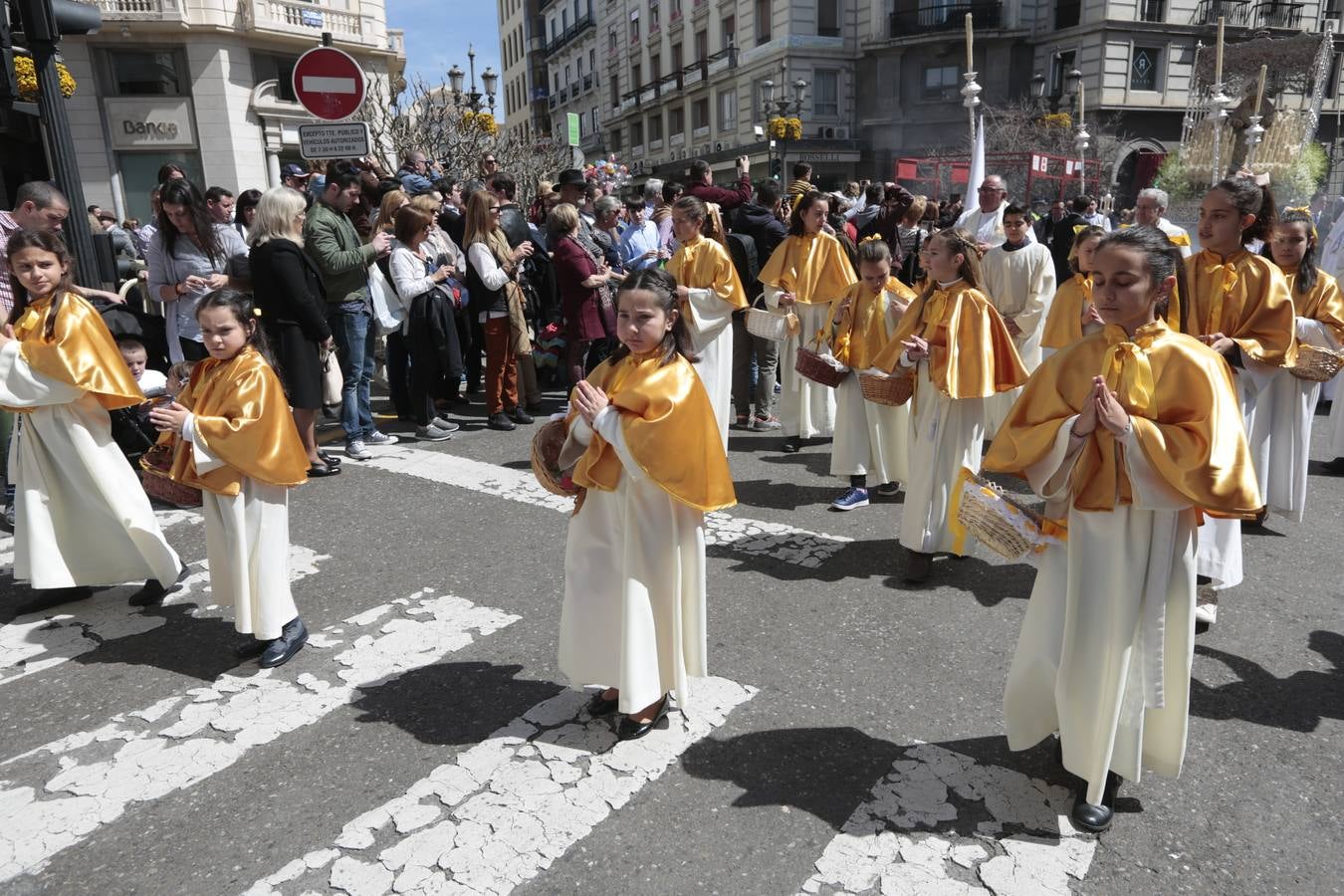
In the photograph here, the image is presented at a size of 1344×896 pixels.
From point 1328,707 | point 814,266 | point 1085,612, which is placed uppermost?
point 814,266

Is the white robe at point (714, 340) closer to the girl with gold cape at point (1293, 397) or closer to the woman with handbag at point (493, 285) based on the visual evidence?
the woman with handbag at point (493, 285)

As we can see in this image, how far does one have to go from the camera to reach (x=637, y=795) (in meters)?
2.93

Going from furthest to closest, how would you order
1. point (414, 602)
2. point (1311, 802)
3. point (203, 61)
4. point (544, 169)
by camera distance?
1. point (203, 61)
2. point (544, 169)
3. point (414, 602)
4. point (1311, 802)

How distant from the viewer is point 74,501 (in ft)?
14.1

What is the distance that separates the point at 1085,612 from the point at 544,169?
19.3 m

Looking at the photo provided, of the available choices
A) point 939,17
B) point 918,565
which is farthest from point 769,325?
point 939,17

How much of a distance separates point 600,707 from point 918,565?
2.03m

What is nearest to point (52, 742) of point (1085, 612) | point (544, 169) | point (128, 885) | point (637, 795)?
point (128, 885)

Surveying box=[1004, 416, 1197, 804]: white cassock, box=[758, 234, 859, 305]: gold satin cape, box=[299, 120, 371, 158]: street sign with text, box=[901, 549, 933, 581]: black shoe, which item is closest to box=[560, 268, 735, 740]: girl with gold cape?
box=[1004, 416, 1197, 804]: white cassock

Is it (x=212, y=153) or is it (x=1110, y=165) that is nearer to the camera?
(x=212, y=153)

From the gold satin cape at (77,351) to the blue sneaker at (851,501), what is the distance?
13.1ft

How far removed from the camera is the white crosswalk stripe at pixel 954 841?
2527mm

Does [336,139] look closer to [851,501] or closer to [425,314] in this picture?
[425,314]

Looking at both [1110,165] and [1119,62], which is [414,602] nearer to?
[1110,165]
